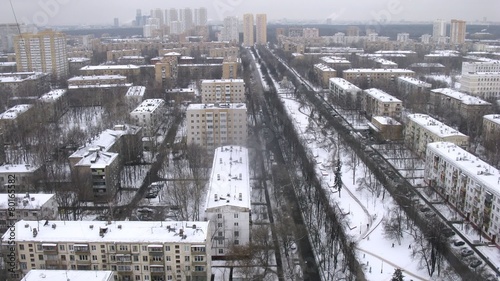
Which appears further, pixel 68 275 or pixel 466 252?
pixel 466 252

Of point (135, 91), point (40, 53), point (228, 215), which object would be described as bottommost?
point (228, 215)

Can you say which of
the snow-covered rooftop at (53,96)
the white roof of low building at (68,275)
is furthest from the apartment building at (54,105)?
the white roof of low building at (68,275)

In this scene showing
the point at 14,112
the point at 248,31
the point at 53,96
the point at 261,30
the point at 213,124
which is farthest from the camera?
the point at 261,30

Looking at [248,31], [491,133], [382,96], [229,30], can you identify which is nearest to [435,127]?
[491,133]

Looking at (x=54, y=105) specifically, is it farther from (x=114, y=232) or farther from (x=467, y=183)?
(x=467, y=183)

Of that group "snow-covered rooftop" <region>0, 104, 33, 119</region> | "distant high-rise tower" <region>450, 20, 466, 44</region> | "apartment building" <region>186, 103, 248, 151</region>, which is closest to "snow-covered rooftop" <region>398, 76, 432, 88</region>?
"apartment building" <region>186, 103, 248, 151</region>

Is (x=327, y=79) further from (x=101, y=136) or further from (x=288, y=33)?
(x=288, y=33)

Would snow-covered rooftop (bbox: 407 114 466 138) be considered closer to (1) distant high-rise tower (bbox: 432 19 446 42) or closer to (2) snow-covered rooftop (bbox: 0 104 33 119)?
(2) snow-covered rooftop (bbox: 0 104 33 119)
